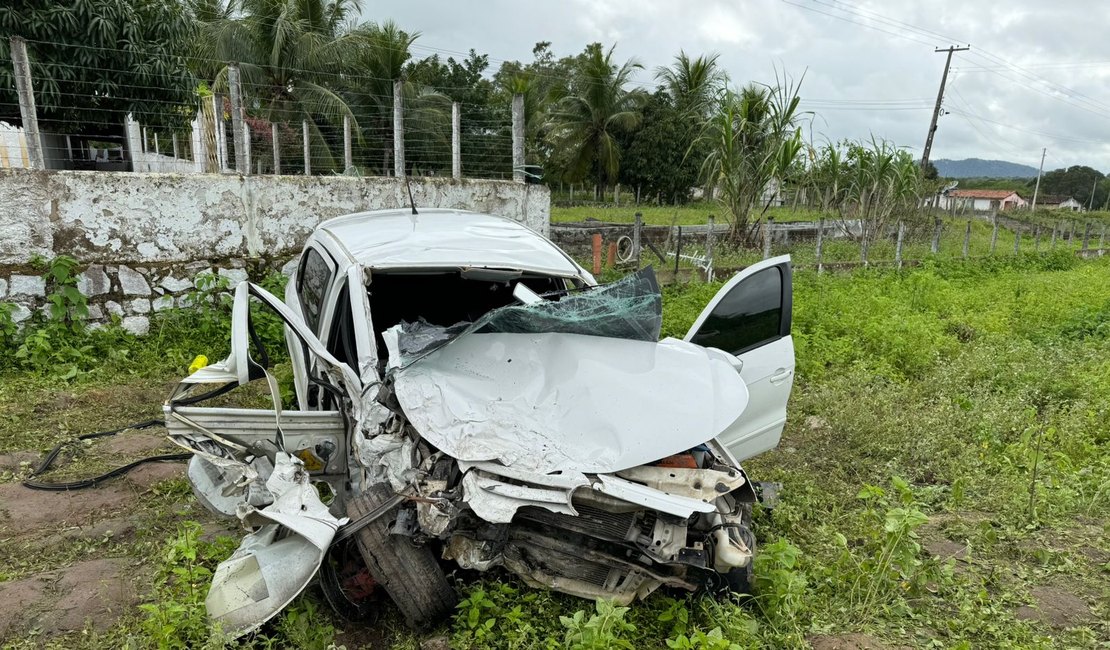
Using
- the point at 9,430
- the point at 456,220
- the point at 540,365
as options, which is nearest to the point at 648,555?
the point at 540,365

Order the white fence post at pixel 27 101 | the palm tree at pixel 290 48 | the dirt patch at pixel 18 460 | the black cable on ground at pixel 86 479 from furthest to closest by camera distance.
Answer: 1. the palm tree at pixel 290 48
2. the white fence post at pixel 27 101
3. the dirt patch at pixel 18 460
4. the black cable on ground at pixel 86 479

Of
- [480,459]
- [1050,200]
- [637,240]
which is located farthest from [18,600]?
[1050,200]

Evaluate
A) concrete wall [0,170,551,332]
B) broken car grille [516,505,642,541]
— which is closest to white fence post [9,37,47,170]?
concrete wall [0,170,551,332]

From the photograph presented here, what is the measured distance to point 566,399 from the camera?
Answer: 3166mm

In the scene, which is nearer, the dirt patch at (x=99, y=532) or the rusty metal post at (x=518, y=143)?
the dirt patch at (x=99, y=532)

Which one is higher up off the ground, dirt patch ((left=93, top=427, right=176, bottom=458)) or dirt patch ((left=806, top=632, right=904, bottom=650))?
dirt patch ((left=93, top=427, right=176, bottom=458))

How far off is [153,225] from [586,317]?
504cm

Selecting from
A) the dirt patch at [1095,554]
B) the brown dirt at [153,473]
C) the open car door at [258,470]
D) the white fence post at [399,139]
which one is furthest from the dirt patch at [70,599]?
the white fence post at [399,139]

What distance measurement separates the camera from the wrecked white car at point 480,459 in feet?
9.14

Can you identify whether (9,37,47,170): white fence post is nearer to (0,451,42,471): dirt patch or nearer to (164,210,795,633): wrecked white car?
(0,451,42,471): dirt patch

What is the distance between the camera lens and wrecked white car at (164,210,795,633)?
2.79 meters

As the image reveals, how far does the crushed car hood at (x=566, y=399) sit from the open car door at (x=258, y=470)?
471 millimetres

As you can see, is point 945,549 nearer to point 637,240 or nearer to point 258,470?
point 258,470

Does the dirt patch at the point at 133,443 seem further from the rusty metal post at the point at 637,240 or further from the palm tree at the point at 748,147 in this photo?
the palm tree at the point at 748,147
